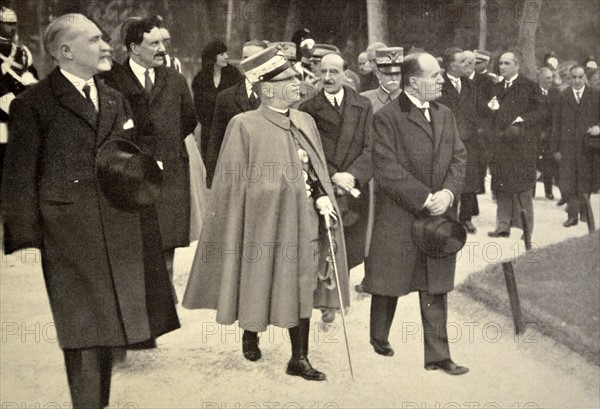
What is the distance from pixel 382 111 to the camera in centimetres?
425

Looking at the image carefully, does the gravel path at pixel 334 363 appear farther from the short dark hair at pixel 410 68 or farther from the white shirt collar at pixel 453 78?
the short dark hair at pixel 410 68

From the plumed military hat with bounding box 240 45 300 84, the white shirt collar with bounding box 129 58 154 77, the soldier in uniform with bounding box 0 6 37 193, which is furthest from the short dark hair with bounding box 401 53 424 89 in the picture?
the soldier in uniform with bounding box 0 6 37 193

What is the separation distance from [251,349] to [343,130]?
1.34 m

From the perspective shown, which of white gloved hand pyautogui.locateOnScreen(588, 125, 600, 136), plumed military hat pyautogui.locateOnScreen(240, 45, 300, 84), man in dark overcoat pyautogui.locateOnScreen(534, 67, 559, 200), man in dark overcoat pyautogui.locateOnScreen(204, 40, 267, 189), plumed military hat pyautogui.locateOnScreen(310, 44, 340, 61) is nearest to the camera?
plumed military hat pyautogui.locateOnScreen(240, 45, 300, 84)

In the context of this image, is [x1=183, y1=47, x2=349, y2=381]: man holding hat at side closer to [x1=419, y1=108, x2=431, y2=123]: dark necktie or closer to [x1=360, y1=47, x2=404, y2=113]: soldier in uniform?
[x1=360, y1=47, x2=404, y2=113]: soldier in uniform

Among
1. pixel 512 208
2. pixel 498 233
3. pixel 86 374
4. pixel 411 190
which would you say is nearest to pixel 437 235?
pixel 411 190

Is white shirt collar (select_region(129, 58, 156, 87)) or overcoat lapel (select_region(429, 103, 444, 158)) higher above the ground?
white shirt collar (select_region(129, 58, 156, 87))

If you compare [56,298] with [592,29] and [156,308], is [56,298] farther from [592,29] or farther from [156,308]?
[592,29]

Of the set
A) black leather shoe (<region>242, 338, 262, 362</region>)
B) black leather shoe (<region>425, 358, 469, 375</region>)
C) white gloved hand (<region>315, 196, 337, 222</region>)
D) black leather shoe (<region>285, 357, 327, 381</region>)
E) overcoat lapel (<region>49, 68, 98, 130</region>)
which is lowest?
black leather shoe (<region>425, 358, 469, 375</region>)

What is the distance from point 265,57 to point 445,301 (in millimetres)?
1775

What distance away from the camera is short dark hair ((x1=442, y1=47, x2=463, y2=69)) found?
434 cm

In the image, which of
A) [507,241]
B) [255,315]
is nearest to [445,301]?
[507,241]

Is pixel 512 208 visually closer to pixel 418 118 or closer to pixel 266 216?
pixel 418 118

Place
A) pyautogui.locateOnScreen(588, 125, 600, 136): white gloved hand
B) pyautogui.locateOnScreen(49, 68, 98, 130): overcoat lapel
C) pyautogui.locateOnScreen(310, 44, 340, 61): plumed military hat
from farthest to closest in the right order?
pyautogui.locateOnScreen(588, 125, 600, 136): white gloved hand, pyautogui.locateOnScreen(310, 44, 340, 61): plumed military hat, pyautogui.locateOnScreen(49, 68, 98, 130): overcoat lapel
